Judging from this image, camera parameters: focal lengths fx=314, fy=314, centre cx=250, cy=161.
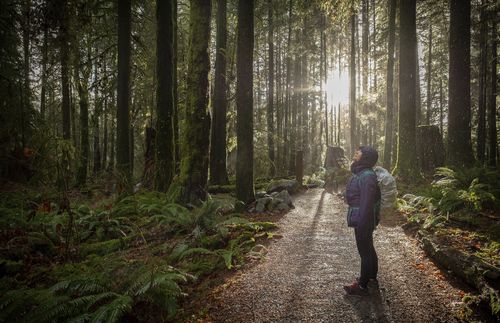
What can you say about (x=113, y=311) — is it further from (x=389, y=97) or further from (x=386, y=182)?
(x=389, y=97)

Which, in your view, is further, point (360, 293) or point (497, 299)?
point (360, 293)

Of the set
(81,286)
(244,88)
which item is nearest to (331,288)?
(81,286)

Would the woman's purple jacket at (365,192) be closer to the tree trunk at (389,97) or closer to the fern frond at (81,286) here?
the fern frond at (81,286)

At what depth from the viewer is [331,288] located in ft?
14.6

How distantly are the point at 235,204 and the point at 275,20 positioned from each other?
14.3 m

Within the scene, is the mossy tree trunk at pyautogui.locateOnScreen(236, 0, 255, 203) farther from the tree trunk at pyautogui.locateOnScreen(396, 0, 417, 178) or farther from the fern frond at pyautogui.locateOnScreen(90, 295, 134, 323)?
the tree trunk at pyautogui.locateOnScreen(396, 0, 417, 178)

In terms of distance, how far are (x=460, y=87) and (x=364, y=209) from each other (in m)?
8.70

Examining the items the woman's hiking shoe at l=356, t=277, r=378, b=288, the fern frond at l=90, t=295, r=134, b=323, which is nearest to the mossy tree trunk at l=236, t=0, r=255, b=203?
the woman's hiking shoe at l=356, t=277, r=378, b=288

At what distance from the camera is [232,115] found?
1897 cm

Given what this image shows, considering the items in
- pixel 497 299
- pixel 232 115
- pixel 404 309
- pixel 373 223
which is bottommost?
pixel 404 309

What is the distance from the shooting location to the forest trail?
379 cm

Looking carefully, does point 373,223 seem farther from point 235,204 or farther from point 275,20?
point 275,20

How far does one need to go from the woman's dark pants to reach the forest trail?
0.78 ft

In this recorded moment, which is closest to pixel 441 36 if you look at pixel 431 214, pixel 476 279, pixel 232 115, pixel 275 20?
pixel 275 20
